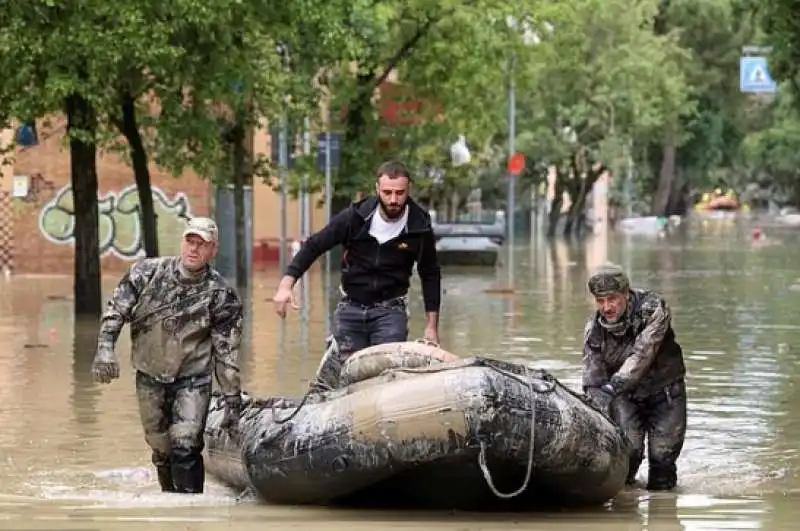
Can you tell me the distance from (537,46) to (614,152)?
1039 inches

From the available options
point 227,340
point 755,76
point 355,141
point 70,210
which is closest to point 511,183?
point 755,76

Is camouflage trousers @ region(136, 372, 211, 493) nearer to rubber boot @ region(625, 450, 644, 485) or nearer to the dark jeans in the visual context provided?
the dark jeans

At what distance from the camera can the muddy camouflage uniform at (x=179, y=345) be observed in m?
9.22

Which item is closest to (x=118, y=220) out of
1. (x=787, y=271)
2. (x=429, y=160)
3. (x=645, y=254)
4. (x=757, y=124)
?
(x=429, y=160)

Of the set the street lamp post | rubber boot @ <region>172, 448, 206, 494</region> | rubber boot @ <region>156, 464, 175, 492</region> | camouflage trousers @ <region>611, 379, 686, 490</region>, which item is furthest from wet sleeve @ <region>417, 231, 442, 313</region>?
the street lamp post

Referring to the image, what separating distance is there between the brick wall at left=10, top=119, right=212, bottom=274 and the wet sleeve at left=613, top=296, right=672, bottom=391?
26.8 metres

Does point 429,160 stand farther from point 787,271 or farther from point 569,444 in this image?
point 569,444

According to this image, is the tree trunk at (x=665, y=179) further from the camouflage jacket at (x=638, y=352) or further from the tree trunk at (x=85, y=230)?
the camouflage jacket at (x=638, y=352)

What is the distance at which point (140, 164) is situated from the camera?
2436 centimetres

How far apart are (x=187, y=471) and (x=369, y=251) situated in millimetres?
1755

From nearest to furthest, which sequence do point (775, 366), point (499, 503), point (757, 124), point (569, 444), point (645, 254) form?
point (569, 444), point (499, 503), point (775, 366), point (645, 254), point (757, 124)

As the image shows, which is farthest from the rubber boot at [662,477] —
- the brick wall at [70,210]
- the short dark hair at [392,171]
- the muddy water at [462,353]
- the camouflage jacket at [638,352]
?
the brick wall at [70,210]

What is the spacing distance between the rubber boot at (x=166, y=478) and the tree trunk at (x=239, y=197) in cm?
1961

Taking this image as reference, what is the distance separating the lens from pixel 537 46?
36.0 m
